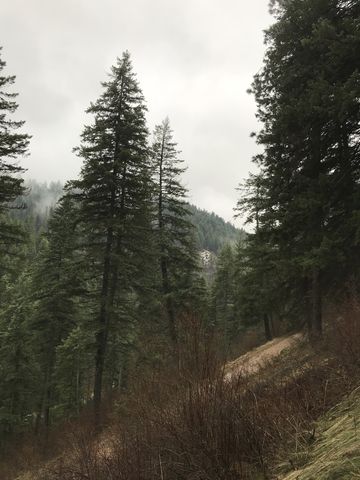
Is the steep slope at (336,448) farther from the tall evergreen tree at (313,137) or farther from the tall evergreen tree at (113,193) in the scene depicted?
the tall evergreen tree at (113,193)

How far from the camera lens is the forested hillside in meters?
4.54

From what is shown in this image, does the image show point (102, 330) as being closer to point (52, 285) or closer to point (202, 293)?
point (52, 285)

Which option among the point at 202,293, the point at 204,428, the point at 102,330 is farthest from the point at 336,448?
the point at 202,293

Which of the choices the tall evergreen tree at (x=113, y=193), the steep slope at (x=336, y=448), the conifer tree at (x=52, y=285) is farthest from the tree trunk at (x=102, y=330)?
the steep slope at (x=336, y=448)

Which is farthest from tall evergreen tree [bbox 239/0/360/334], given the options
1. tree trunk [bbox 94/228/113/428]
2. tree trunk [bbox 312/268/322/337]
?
tree trunk [bbox 94/228/113/428]

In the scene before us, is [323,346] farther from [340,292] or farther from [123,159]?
[123,159]

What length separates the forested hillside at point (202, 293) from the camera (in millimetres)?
4543

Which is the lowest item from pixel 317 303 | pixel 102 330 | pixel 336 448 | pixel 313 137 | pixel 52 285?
pixel 336 448

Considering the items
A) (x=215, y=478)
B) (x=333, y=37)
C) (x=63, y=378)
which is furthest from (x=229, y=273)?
(x=215, y=478)

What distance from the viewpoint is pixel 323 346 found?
10148 mm

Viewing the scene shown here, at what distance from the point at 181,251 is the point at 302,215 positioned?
1415 cm

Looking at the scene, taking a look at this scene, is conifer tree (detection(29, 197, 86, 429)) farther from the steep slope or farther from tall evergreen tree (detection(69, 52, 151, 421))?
the steep slope

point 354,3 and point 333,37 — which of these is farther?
point 354,3

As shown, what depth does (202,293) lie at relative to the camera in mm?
26641
